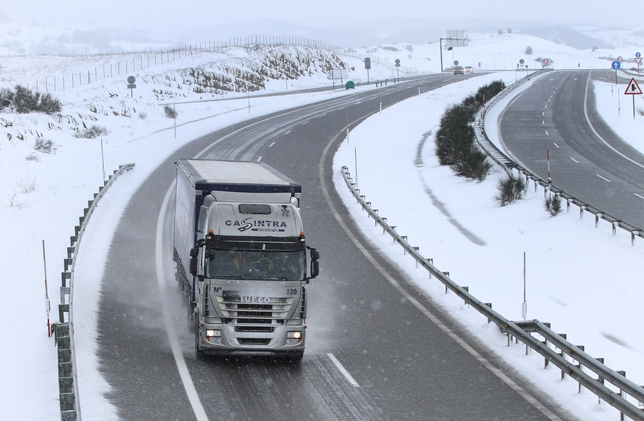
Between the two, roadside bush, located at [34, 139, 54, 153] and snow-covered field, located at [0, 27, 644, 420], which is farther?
roadside bush, located at [34, 139, 54, 153]

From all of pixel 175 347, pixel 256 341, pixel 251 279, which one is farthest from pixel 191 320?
pixel 251 279

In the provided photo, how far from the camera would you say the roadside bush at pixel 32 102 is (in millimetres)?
39812

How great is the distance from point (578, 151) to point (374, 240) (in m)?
20.4

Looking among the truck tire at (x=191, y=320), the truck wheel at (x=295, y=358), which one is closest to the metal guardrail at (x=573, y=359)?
the truck wheel at (x=295, y=358)

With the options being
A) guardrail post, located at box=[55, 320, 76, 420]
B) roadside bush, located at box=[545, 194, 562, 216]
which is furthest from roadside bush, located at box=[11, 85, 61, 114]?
guardrail post, located at box=[55, 320, 76, 420]

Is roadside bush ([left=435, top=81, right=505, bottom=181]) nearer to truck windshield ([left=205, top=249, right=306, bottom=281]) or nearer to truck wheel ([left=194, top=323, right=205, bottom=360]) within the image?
truck windshield ([left=205, top=249, right=306, bottom=281])

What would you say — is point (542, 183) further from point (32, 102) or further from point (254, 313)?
point (32, 102)

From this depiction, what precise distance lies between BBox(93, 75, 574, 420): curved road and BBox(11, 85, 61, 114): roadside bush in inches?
830

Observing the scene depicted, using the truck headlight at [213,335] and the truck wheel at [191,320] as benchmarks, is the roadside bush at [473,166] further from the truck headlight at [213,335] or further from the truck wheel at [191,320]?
the truck headlight at [213,335]

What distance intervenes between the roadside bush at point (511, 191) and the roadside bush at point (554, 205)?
6.54 ft

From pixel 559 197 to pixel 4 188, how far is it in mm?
20018

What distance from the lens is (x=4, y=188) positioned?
27.4 m

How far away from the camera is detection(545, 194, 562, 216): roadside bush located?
24.8 meters

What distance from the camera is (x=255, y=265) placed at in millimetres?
12195
